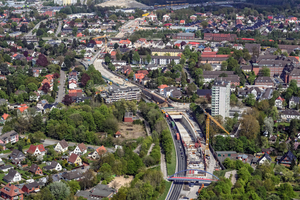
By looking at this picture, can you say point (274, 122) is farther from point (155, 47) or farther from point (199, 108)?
point (155, 47)

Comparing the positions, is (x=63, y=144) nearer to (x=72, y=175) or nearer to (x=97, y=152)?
(x=97, y=152)

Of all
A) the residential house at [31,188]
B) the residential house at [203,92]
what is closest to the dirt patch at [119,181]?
the residential house at [31,188]

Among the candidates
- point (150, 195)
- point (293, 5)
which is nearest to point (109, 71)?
point (150, 195)

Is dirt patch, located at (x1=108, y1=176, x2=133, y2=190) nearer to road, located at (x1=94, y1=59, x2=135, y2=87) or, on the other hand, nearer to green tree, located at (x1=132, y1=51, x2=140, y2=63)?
road, located at (x1=94, y1=59, x2=135, y2=87)

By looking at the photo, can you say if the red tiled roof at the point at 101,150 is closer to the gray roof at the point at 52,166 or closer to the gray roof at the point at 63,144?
the gray roof at the point at 63,144

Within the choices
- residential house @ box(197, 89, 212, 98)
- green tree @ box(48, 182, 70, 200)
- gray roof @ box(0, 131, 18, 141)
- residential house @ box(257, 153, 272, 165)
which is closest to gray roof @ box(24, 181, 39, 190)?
green tree @ box(48, 182, 70, 200)

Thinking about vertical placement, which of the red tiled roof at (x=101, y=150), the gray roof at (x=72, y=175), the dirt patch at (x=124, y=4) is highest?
the dirt patch at (x=124, y=4)
